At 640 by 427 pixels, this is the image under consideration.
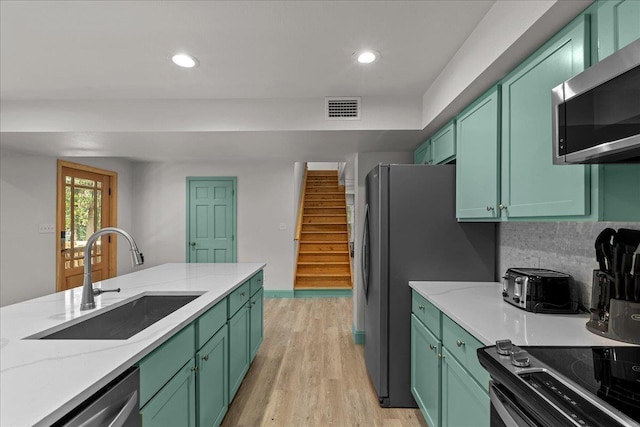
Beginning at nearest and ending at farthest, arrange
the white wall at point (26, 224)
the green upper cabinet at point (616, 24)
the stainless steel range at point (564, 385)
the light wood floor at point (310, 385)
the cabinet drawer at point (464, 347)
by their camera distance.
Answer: the stainless steel range at point (564, 385) → the green upper cabinet at point (616, 24) → the cabinet drawer at point (464, 347) → the light wood floor at point (310, 385) → the white wall at point (26, 224)

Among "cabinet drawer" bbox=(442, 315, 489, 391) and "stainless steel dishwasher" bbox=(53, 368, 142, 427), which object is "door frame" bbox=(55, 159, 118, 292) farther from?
"cabinet drawer" bbox=(442, 315, 489, 391)

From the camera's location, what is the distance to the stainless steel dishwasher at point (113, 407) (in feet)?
2.85

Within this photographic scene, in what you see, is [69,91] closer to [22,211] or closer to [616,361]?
[22,211]

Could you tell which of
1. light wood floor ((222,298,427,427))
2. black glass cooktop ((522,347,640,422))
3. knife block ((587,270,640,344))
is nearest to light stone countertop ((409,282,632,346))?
knife block ((587,270,640,344))

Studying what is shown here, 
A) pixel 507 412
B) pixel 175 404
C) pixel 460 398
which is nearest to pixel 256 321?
pixel 175 404

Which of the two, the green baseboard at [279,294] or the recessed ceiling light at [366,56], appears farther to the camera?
the green baseboard at [279,294]

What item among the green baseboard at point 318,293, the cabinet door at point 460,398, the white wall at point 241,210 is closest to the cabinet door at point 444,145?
the cabinet door at point 460,398

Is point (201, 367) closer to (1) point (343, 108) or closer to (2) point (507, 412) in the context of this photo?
(2) point (507, 412)

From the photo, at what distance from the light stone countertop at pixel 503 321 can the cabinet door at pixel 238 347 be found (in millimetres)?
1318

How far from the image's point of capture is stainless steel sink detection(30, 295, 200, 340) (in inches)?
58.8

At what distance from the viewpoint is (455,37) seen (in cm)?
184

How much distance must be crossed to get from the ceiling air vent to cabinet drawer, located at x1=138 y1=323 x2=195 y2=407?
1.96 m

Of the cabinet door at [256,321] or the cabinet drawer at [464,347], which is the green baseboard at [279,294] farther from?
the cabinet drawer at [464,347]

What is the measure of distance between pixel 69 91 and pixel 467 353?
338 centimetres
